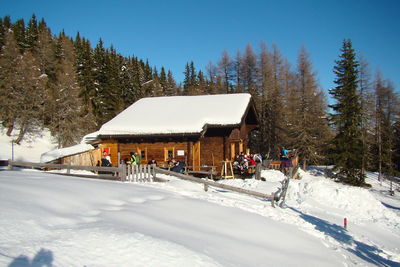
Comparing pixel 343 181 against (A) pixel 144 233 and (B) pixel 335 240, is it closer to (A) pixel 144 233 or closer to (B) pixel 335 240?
(B) pixel 335 240

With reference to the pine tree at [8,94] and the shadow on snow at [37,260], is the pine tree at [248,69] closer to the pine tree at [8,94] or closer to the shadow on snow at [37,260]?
the pine tree at [8,94]

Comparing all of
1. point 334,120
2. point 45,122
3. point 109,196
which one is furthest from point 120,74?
point 109,196

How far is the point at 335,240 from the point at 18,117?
127 feet

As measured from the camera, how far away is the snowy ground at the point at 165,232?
14.3 ft

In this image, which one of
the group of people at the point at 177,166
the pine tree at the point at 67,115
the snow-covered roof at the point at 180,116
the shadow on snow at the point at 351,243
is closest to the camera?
the shadow on snow at the point at 351,243

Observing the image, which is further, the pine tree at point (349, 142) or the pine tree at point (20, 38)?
the pine tree at point (20, 38)

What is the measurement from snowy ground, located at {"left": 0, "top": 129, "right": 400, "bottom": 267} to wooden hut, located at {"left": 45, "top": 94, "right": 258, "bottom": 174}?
8839 mm

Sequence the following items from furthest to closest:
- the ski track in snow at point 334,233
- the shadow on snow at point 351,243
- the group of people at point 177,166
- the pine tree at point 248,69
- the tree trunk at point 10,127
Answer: the pine tree at point 248,69
the tree trunk at point 10,127
the group of people at point 177,166
the ski track in snow at point 334,233
the shadow on snow at point 351,243

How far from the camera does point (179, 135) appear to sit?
19.1 metres

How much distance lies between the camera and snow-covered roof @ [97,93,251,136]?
19.7 meters

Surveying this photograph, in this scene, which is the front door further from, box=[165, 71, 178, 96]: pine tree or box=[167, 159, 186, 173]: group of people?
box=[165, 71, 178, 96]: pine tree

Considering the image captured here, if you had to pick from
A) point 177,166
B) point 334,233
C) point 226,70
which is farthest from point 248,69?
point 334,233

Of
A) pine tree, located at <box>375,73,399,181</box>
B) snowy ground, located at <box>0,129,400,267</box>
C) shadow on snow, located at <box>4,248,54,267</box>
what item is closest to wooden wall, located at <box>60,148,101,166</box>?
snowy ground, located at <box>0,129,400,267</box>

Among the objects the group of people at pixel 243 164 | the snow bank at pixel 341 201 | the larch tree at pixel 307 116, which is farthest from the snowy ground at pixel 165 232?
the larch tree at pixel 307 116
